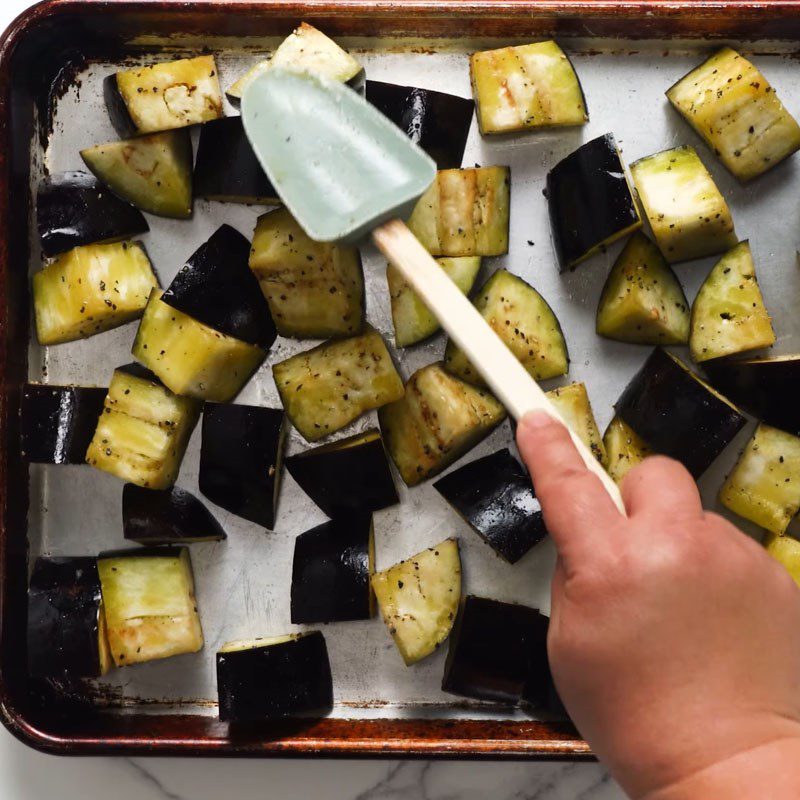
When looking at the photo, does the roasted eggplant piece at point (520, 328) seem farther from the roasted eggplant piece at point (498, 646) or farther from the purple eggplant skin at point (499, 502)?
the roasted eggplant piece at point (498, 646)

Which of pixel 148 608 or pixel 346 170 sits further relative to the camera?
pixel 148 608

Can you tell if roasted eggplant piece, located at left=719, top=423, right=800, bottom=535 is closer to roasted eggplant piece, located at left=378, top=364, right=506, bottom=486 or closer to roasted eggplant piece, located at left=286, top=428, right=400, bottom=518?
roasted eggplant piece, located at left=378, top=364, right=506, bottom=486

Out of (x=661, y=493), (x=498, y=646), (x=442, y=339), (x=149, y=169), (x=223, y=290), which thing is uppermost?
(x=149, y=169)

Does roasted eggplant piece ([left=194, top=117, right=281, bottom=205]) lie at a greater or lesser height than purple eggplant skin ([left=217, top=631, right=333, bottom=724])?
greater

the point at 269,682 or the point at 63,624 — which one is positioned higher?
the point at 63,624

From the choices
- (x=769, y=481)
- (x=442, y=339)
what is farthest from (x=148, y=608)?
(x=769, y=481)

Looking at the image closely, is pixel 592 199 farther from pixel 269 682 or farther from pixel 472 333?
pixel 269 682

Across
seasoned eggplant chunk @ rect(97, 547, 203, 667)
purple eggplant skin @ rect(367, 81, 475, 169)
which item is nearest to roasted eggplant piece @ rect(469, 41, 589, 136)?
purple eggplant skin @ rect(367, 81, 475, 169)
